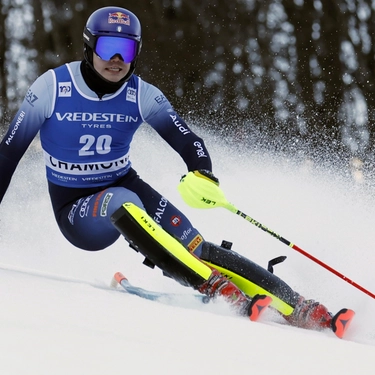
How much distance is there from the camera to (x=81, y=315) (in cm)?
206

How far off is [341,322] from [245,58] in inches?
385

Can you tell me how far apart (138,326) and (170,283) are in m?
2.38

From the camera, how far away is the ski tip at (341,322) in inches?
123

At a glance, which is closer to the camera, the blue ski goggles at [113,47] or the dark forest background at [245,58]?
A: the blue ski goggles at [113,47]

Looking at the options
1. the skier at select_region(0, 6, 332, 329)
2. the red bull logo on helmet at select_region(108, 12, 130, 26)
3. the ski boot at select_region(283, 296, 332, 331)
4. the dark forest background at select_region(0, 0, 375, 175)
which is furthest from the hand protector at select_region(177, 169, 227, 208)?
the dark forest background at select_region(0, 0, 375, 175)

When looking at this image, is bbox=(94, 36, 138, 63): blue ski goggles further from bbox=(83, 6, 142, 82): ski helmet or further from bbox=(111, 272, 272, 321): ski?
bbox=(111, 272, 272, 321): ski

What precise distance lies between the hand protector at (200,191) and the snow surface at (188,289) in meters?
0.44

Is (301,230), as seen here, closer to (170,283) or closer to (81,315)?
(170,283)

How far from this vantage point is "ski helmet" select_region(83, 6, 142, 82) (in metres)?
3.32

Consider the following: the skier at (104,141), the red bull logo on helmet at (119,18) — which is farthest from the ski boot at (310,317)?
the red bull logo on helmet at (119,18)

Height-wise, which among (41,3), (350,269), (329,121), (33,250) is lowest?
(33,250)

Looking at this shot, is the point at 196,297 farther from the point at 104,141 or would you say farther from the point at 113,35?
the point at 113,35

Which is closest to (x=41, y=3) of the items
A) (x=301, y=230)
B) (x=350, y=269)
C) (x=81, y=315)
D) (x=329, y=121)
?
(x=329, y=121)

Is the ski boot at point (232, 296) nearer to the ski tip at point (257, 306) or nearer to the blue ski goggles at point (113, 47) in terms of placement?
the ski tip at point (257, 306)
